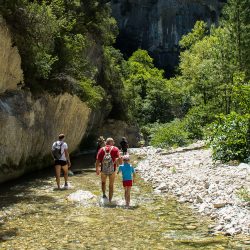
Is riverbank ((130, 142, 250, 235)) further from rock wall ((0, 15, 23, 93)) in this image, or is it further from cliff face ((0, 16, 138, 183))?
rock wall ((0, 15, 23, 93))

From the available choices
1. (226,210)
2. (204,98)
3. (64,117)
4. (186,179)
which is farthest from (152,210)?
(204,98)

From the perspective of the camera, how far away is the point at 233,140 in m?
17.5

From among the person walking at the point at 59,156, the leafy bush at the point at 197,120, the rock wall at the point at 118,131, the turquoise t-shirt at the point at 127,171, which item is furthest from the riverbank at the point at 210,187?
the rock wall at the point at 118,131

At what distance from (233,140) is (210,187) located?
5838mm

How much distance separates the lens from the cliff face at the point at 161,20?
68.1 metres

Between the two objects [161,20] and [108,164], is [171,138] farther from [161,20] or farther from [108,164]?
[161,20]

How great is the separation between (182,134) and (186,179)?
1843 cm

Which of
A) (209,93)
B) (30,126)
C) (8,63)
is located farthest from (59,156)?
(209,93)

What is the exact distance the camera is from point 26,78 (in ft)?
58.8

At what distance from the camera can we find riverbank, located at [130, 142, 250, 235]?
8.88m

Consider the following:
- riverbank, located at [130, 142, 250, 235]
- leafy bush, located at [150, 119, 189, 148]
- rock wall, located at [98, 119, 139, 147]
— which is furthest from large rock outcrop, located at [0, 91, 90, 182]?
rock wall, located at [98, 119, 139, 147]

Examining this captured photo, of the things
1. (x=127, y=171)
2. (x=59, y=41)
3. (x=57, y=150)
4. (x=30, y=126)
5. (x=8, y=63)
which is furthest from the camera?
(x=59, y=41)

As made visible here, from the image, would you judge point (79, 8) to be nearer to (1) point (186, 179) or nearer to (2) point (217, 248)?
(1) point (186, 179)

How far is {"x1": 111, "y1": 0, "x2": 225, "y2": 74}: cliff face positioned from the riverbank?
51516 mm
